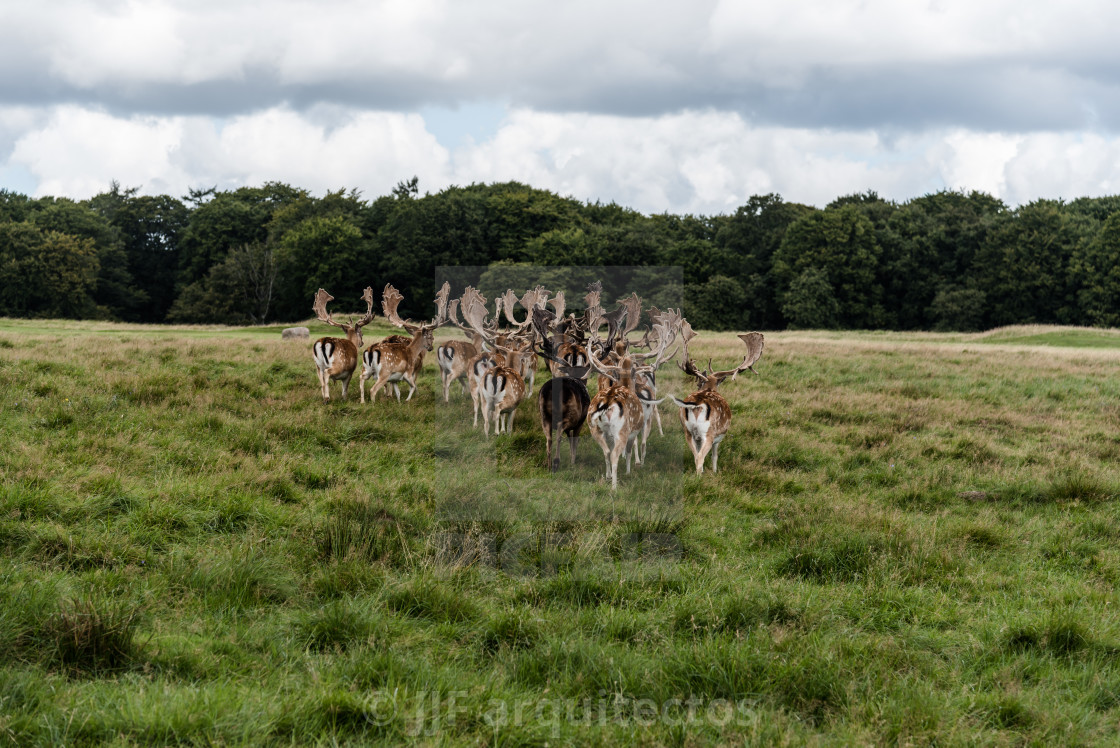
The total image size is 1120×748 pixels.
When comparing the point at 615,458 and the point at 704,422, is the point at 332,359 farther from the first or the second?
the point at 704,422

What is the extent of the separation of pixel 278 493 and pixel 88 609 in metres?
3.74

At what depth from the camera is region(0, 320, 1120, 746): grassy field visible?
4.19 metres

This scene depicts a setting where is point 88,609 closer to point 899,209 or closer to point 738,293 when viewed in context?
point 738,293

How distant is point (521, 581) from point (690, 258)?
5888cm

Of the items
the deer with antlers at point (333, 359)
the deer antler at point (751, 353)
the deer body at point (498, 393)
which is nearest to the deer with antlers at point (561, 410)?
the deer body at point (498, 393)

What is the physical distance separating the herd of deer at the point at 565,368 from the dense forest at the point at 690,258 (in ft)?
128

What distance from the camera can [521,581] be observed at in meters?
6.27

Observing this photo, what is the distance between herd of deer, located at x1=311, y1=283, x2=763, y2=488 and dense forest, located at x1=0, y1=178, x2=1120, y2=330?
39101 mm

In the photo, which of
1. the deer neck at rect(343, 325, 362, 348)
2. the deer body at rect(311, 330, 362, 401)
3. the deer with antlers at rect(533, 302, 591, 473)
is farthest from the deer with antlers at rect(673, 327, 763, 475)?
the deer neck at rect(343, 325, 362, 348)

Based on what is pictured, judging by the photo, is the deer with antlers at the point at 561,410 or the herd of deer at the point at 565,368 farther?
the deer with antlers at the point at 561,410

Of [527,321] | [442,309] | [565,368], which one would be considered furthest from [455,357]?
[565,368]

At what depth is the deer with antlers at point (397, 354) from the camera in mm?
14023

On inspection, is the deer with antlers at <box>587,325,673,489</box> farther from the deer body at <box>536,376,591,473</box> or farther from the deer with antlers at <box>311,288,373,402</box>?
the deer with antlers at <box>311,288,373,402</box>

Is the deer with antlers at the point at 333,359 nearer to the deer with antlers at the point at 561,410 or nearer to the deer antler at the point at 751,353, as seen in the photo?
the deer with antlers at the point at 561,410
